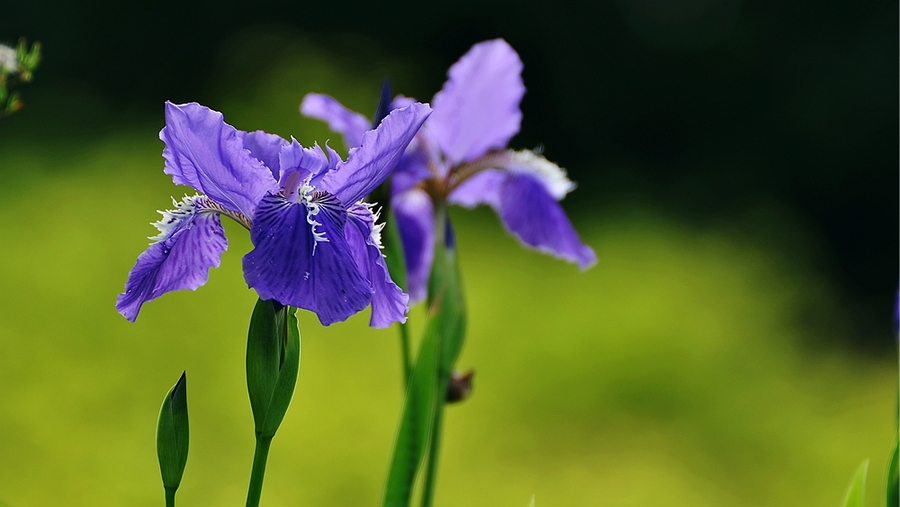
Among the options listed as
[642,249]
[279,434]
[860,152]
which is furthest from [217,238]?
[860,152]

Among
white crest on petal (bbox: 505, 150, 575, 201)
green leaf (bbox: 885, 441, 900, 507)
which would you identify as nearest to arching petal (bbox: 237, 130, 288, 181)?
white crest on petal (bbox: 505, 150, 575, 201)

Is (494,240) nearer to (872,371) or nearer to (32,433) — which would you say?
(872,371)

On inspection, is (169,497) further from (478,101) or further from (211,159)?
(478,101)

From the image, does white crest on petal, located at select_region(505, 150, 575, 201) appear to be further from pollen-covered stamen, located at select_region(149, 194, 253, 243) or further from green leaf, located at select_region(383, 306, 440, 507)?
pollen-covered stamen, located at select_region(149, 194, 253, 243)

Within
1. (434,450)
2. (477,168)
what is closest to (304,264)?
(434,450)

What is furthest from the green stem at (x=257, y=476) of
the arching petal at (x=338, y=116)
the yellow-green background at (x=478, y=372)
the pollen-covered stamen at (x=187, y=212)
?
the yellow-green background at (x=478, y=372)

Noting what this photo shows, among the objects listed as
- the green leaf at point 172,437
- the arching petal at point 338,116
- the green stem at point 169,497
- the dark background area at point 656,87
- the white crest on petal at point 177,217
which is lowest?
the green stem at point 169,497

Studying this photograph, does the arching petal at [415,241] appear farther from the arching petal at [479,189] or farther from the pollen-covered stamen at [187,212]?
the pollen-covered stamen at [187,212]
